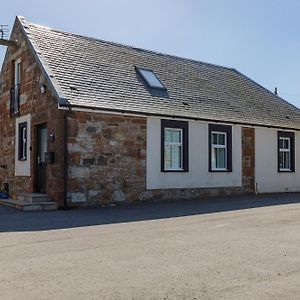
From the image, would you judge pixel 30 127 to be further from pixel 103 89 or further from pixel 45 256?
pixel 45 256

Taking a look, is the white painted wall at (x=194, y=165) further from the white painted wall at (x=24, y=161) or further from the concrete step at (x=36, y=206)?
the white painted wall at (x=24, y=161)

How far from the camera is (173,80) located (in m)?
19.5

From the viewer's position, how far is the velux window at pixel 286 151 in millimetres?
21234

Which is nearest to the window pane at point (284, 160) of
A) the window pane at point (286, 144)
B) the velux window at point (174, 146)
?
the window pane at point (286, 144)

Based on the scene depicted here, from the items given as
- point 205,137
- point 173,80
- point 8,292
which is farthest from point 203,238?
point 173,80

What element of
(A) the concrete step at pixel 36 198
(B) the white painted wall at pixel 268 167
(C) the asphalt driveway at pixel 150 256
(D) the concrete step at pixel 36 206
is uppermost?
(B) the white painted wall at pixel 268 167

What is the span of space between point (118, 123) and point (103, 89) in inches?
55.0

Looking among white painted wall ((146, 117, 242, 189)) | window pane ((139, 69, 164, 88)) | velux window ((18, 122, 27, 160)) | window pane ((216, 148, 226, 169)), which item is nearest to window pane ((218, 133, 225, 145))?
window pane ((216, 148, 226, 169))

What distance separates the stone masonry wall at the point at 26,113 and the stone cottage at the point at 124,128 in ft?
0.13

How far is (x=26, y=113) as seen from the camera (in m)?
17.1

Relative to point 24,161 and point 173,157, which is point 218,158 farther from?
point 24,161

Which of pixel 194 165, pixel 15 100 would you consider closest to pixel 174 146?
pixel 194 165

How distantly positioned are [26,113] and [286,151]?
479 inches

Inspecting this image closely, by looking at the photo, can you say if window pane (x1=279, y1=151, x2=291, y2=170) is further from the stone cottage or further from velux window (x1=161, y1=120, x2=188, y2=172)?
velux window (x1=161, y1=120, x2=188, y2=172)
